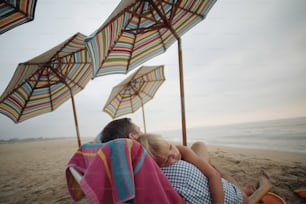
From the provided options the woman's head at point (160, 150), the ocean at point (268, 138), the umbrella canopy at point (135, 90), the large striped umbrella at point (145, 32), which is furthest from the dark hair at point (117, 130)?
the ocean at point (268, 138)

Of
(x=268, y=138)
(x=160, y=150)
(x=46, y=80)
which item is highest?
(x=46, y=80)

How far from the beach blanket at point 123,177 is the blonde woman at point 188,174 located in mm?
246

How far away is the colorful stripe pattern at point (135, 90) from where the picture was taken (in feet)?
18.0

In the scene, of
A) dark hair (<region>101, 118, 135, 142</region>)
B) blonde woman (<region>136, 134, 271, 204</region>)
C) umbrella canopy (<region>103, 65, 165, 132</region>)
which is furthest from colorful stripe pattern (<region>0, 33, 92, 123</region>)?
blonde woman (<region>136, 134, 271, 204</region>)

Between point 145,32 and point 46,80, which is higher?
point 145,32

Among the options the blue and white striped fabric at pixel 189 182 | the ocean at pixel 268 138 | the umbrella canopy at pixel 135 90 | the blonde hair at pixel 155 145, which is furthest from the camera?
the ocean at pixel 268 138

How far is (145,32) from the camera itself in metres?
A: 2.82

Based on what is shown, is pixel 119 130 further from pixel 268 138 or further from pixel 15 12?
pixel 268 138

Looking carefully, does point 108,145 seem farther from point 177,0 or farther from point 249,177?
point 249,177

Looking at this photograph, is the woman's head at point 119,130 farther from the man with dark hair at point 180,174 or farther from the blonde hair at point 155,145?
the blonde hair at point 155,145

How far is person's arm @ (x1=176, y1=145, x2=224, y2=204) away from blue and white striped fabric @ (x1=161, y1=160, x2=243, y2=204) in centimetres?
3

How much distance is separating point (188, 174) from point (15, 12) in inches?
134

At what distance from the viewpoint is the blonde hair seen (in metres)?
1.08

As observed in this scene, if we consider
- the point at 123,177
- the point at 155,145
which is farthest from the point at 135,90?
the point at 123,177
